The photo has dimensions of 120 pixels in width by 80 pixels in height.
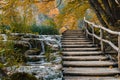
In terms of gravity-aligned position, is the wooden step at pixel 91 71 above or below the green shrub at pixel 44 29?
below

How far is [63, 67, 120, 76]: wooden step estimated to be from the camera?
339 inches

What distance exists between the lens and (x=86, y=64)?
9.65 metres

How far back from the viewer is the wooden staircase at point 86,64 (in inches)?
338

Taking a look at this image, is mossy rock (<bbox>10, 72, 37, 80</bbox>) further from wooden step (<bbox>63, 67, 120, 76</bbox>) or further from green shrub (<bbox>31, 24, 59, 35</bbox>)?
green shrub (<bbox>31, 24, 59, 35</bbox>)

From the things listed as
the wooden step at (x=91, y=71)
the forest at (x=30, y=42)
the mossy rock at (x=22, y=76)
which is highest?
the forest at (x=30, y=42)

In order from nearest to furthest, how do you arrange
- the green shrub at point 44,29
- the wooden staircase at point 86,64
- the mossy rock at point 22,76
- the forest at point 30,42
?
1. the mossy rock at point 22,76
2. the forest at point 30,42
3. the wooden staircase at point 86,64
4. the green shrub at point 44,29

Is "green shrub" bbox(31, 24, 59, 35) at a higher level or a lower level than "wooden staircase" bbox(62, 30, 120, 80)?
higher

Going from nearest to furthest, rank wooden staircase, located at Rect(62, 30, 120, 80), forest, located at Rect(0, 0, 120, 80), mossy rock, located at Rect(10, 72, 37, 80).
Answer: mossy rock, located at Rect(10, 72, 37, 80) → forest, located at Rect(0, 0, 120, 80) → wooden staircase, located at Rect(62, 30, 120, 80)

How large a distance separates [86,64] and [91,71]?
0.80 metres

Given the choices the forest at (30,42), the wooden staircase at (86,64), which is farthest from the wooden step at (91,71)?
the forest at (30,42)

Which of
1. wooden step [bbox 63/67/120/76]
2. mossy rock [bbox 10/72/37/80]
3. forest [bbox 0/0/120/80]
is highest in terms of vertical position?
forest [bbox 0/0/120/80]

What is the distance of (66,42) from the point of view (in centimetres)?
1410

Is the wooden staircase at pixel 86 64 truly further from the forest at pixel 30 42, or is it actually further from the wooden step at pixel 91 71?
the forest at pixel 30 42

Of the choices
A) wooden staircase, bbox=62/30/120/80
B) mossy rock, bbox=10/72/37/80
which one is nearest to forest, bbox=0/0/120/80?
mossy rock, bbox=10/72/37/80
